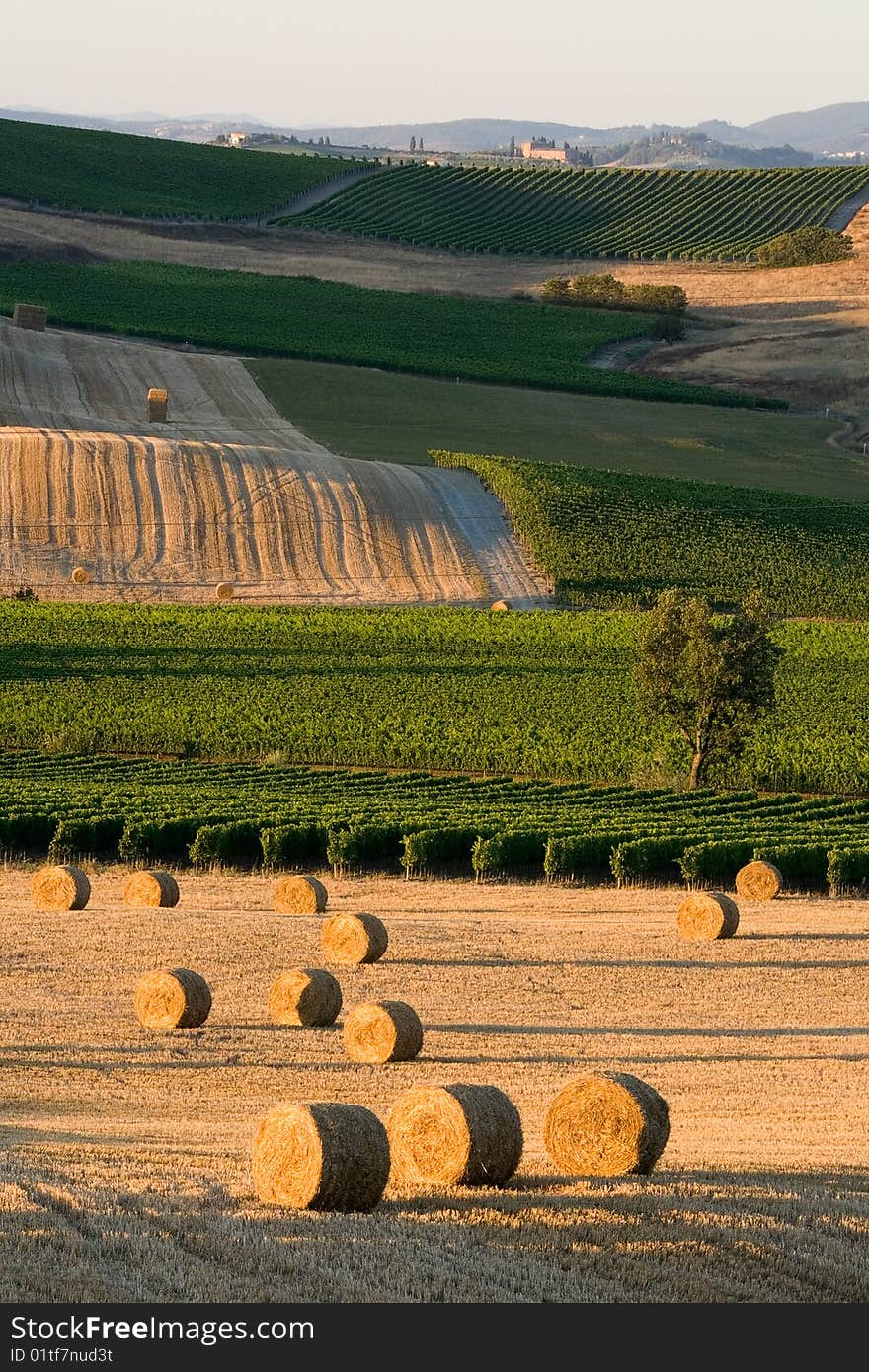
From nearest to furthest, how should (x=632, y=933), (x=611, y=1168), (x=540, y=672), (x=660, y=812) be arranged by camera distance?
(x=611, y=1168) < (x=632, y=933) < (x=660, y=812) < (x=540, y=672)

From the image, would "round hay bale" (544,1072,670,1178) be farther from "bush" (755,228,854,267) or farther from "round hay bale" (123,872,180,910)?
"bush" (755,228,854,267)

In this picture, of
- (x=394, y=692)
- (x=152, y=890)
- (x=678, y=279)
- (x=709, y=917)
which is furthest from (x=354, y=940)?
(x=678, y=279)

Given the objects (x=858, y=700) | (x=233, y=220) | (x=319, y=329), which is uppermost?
(x=233, y=220)

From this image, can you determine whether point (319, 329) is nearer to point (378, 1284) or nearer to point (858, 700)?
point (858, 700)

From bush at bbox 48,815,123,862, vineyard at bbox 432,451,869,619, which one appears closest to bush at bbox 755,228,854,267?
vineyard at bbox 432,451,869,619

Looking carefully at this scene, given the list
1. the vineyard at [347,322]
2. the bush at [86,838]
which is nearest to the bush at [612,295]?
the vineyard at [347,322]

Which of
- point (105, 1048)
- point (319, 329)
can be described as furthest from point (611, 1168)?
point (319, 329)

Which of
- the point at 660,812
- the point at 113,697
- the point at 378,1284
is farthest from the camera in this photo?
the point at 113,697
